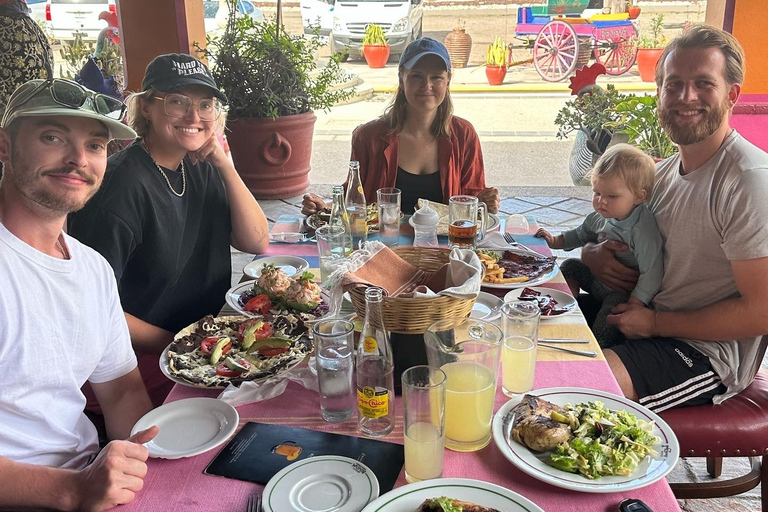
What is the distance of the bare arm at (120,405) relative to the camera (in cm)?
164

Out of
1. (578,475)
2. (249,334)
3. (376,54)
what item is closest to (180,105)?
(249,334)

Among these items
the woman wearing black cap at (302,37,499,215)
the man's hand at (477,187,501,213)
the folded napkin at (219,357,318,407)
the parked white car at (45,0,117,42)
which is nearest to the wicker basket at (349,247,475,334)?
the folded napkin at (219,357,318,407)

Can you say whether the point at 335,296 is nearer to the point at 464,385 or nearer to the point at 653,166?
the point at 464,385

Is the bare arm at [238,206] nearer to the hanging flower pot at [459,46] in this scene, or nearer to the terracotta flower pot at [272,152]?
the terracotta flower pot at [272,152]

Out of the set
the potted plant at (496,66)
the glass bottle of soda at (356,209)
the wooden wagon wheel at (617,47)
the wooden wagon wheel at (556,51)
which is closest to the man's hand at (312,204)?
the glass bottle of soda at (356,209)

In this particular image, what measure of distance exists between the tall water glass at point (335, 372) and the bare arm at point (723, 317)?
105cm

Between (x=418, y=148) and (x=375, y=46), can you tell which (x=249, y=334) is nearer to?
(x=418, y=148)

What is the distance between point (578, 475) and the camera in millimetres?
1176

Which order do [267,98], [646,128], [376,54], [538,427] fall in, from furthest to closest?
[376,54]
[267,98]
[646,128]
[538,427]

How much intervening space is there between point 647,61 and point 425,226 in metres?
9.58

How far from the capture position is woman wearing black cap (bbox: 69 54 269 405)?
1931mm

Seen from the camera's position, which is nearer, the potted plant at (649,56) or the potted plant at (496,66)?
the potted plant at (649,56)

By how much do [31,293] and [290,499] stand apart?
0.70 meters

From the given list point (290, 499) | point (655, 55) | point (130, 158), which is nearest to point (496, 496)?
point (290, 499)
